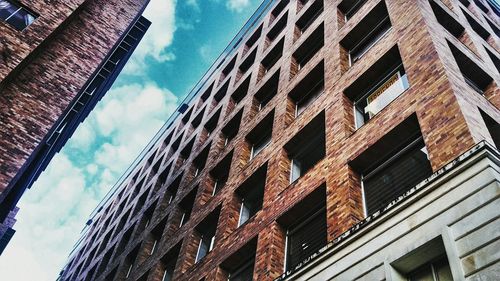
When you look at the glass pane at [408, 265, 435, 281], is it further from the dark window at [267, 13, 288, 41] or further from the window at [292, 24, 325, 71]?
the dark window at [267, 13, 288, 41]

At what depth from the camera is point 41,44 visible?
16.7 m

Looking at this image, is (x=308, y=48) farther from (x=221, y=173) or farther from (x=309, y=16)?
(x=221, y=173)

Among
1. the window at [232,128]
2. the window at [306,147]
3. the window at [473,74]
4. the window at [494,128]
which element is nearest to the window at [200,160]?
the window at [232,128]

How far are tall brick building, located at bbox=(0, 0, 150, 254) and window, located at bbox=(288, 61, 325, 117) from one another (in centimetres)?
864

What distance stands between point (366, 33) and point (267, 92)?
686 cm

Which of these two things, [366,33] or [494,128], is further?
[366,33]

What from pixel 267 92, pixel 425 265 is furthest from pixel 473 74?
pixel 267 92

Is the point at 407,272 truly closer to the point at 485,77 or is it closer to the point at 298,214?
the point at 298,214

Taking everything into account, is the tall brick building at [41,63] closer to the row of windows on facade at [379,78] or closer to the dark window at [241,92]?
the dark window at [241,92]

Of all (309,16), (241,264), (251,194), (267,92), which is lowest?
(241,264)

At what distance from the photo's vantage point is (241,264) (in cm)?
1421

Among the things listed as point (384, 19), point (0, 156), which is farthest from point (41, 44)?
point (384, 19)

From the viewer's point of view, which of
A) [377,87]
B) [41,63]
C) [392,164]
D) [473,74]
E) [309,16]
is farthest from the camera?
[309,16]

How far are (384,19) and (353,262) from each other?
34.2ft
